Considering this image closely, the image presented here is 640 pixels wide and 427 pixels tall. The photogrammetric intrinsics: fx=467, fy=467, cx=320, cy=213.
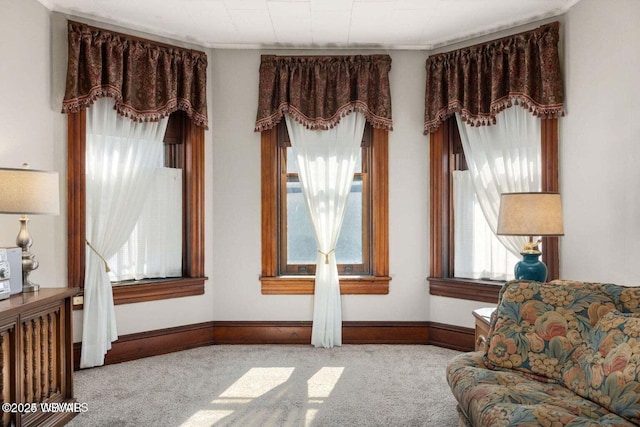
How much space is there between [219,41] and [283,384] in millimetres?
3128

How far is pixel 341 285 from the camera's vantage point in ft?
14.9

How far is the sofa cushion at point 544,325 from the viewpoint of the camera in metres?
2.17

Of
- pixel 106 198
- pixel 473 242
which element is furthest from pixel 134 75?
pixel 473 242

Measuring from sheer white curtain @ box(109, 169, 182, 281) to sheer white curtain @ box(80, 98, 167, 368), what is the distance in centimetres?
19

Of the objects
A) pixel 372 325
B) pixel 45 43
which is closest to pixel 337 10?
pixel 45 43

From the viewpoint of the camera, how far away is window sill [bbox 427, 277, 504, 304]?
13.4ft

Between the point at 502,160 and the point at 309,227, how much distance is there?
189 centimetres

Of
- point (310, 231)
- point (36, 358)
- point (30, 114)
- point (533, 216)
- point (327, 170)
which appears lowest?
point (36, 358)

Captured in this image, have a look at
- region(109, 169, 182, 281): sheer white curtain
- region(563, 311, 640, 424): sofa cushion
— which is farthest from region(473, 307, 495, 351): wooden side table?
region(109, 169, 182, 281): sheer white curtain

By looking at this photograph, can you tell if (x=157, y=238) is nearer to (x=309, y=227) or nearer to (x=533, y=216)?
(x=309, y=227)

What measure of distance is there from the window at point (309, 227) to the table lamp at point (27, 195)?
2012 mm

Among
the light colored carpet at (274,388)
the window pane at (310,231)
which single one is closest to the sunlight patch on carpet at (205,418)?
the light colored carpet at (274,388)

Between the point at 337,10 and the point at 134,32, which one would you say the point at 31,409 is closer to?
the point at 134,32

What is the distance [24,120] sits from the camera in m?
3.37
